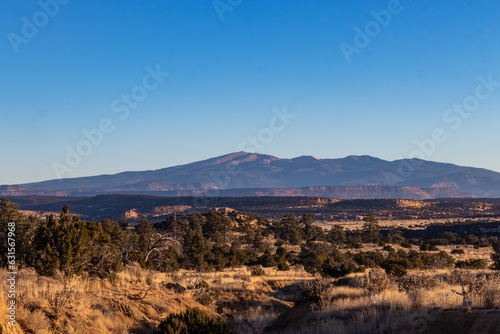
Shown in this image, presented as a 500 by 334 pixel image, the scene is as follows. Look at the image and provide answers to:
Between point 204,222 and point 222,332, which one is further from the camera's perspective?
point 204,222

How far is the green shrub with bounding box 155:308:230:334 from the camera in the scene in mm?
9531

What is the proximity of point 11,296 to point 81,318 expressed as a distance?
171 centimetres

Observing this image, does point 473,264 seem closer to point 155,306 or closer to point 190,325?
point 155,306

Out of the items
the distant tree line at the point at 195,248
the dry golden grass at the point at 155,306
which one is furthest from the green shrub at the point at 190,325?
the distant tree line at the point at 195,248

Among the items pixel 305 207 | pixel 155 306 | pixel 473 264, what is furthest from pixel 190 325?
pixel 305 207

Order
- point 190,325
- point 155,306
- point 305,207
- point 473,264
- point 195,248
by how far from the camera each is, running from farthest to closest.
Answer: point 305,207 < point 195,248 < point 473,264 < point 155,306 < point 190,325

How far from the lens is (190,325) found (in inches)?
390

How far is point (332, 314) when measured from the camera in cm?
1252

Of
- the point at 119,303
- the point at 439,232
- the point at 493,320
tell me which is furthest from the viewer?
the point at 439,232

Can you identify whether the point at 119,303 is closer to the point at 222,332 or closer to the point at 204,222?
the point at 222,332

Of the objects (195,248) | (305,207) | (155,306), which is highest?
(155,306)

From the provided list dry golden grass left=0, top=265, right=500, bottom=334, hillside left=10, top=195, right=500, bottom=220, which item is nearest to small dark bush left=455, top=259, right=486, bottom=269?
dry golden grass left=0, top=265, right=500, bottom=334

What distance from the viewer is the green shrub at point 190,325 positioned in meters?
9.53

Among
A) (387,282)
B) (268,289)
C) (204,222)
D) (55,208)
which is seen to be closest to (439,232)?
(204,222)
